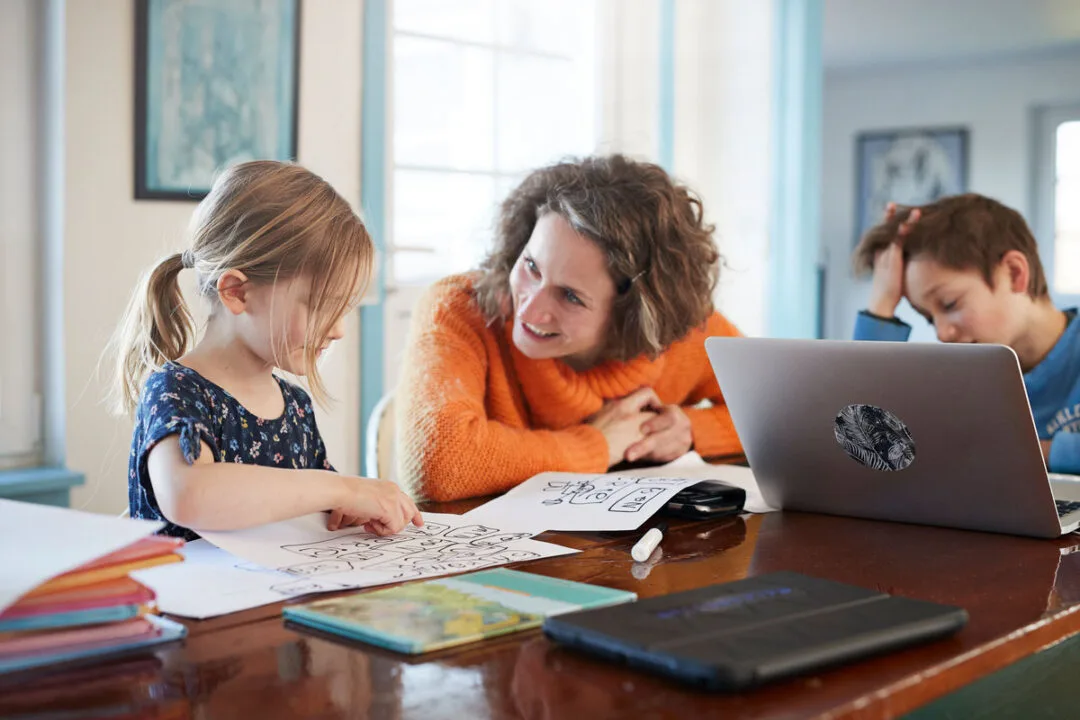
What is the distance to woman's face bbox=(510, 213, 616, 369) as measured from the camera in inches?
66.3

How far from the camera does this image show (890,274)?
2047 mm

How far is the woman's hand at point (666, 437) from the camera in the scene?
1740 mm

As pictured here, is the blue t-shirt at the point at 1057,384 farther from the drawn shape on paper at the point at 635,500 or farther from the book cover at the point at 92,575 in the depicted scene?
the book cover at the point at 92,575

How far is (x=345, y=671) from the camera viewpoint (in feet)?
2.27

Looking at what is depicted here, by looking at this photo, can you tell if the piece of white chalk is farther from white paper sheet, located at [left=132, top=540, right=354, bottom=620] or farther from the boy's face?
the boy's face

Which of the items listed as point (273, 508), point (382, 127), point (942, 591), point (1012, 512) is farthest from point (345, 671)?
point (382, 127)

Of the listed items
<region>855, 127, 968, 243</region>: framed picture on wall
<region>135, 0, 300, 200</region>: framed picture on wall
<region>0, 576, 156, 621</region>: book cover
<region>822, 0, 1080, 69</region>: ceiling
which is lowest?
<region>0, 576, 156, 621</region>: book cover

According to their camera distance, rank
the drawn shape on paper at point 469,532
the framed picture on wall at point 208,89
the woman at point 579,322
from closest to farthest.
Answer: the drawn shape on paper at point 469,532
the woman at point 579,322
the framed picture on wall at point 208,89

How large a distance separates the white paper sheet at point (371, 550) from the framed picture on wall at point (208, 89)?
1730mm

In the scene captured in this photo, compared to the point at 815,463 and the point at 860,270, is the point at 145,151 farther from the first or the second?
the point at 815,463

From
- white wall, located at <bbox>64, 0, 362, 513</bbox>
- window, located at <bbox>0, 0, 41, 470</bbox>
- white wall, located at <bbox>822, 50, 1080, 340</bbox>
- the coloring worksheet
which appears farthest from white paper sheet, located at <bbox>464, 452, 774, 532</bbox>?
white wall, located at <bbox>822, 50, 1080, 340</bbox>

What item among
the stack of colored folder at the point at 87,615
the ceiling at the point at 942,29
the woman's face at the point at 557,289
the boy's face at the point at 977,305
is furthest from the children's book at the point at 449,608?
the ceiling at the point at 942,29

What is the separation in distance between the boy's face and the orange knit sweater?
357 mm

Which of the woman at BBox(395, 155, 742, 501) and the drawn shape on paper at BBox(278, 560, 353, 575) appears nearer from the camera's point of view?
the drawn shape on paper at BBox(278, 560, 353, 575)
